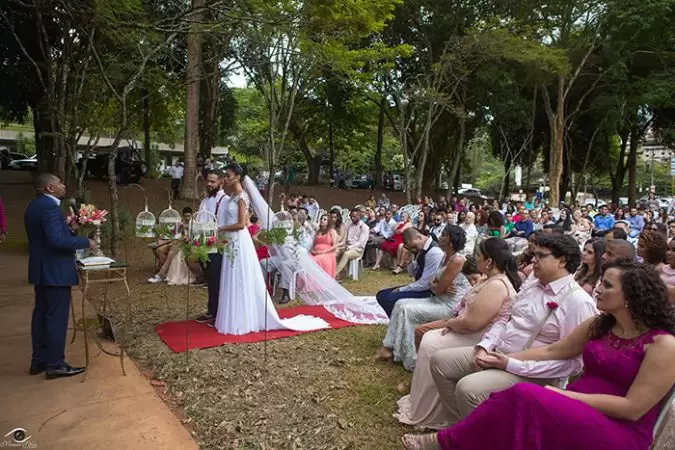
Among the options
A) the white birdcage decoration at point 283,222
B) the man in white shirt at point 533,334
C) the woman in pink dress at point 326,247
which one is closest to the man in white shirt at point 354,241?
the woman in pink dress at point 326,247

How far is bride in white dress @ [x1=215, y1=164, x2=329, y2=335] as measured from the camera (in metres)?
5.16

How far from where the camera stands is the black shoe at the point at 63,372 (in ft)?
12.8

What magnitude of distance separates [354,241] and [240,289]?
12.3 feet

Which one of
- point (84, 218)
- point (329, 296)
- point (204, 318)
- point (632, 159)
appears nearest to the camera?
point (84, 218)

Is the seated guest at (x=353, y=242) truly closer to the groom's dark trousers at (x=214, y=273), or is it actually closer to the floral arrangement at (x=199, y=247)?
the groom's dark trousers at (x=214, y=273)

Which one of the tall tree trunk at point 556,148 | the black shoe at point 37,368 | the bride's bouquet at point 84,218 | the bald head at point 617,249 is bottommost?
the black shoe at point 37,368

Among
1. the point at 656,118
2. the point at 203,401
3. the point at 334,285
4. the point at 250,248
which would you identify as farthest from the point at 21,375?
the point at 656,118

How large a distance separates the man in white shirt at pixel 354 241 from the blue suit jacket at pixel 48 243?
15.3 feet

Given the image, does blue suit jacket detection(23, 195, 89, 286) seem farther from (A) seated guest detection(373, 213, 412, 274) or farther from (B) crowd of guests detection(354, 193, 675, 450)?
(A) seated guest detection(373, 213, 412, 274)

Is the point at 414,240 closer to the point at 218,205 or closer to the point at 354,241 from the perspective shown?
the point at 218,205

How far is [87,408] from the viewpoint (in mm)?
3461

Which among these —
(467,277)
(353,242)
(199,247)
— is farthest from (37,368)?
(353,242)

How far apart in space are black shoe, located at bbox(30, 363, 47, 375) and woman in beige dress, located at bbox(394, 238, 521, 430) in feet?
9.40

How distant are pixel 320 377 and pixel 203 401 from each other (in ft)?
3.15
